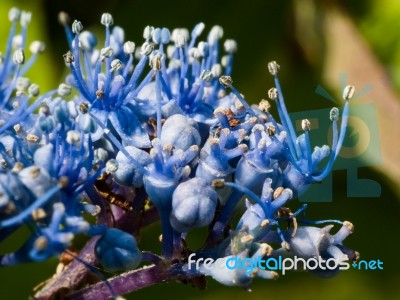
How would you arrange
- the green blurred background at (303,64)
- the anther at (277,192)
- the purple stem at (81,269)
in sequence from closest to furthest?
1. the anther at (277,192)
2. the purple stem at (81,269)
3. the green blurred background at (303,64)

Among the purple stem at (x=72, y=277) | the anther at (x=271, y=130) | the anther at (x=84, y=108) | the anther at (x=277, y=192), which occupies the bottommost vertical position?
the purple stem at (x=72, y=277)

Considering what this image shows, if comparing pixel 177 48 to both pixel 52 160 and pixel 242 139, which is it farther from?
pixel 52 160

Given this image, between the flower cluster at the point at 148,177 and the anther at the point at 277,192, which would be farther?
the anther at the point at 277,192

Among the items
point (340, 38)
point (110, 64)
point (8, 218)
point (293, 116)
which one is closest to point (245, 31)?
point (340, 38)

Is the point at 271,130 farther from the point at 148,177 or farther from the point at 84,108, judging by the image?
the point at 84,108

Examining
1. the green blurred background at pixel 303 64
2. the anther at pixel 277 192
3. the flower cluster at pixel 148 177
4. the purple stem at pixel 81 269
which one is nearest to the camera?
the flower cluster at pixel 148 177

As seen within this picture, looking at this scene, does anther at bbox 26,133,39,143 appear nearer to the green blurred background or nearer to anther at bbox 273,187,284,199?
anther at bbox 273,187,284,199

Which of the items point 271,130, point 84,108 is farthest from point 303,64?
point 84,108

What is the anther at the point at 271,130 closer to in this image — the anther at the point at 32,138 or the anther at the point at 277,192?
the anther at the point at 277,192

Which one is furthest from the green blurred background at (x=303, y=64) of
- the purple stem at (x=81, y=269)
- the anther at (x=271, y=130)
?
the anther at (x=271, y=130)
